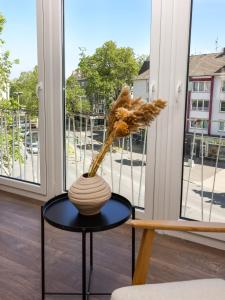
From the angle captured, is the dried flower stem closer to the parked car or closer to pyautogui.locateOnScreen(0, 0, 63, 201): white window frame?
pyautogui.locateOnScreen(0, 0, 63, 201): white window frame

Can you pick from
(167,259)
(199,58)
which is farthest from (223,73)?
(167,259)

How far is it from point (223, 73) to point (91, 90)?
1.05 metres

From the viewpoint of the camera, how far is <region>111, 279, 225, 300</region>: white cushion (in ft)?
3.40

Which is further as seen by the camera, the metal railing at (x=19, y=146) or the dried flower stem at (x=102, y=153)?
the metal railing at (x=19, y=146)

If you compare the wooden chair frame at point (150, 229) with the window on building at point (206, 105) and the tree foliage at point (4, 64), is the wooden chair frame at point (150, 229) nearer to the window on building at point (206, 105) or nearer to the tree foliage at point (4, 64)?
the window on building at point (206, 105)

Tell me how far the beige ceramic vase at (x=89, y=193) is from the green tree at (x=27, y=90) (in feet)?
5.59

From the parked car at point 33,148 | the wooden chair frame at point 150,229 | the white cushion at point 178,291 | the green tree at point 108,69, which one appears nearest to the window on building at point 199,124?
the green tree at point 108,69

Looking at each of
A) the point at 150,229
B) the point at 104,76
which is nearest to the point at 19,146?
the point at 104,76

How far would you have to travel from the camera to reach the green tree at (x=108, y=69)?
2.35 metres

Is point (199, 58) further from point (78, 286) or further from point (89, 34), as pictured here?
point (78, 286)

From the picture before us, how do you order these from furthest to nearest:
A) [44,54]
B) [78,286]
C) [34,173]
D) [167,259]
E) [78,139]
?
[34,173] → [78,139] → [44,54] → [167,259] → [78,286]

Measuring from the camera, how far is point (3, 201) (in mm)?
2922

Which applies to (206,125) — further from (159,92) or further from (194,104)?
(159,92)

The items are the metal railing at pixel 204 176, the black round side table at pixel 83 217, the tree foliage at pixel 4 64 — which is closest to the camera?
the black round side table at pixel 83 217
